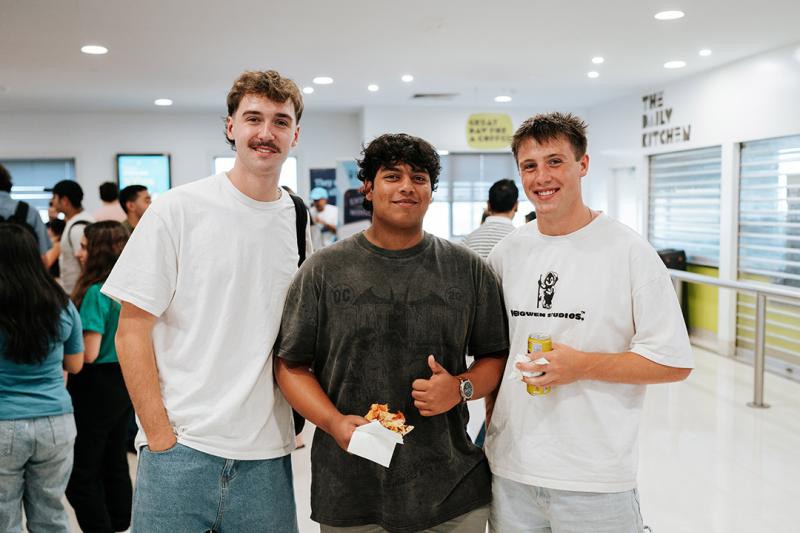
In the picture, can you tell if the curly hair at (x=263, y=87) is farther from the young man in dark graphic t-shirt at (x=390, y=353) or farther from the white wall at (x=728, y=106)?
the white wall at (x=728, y=106)

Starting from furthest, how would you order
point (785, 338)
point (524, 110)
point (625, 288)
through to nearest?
point (524, 110) → point (785, 338) → point (625, 288)

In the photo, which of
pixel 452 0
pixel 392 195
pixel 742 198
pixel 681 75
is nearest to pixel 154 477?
pixel 392 195

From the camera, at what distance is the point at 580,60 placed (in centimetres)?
753

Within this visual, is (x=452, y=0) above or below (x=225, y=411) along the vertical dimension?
above

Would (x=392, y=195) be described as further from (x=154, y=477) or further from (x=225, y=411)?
(x=154, y=477)

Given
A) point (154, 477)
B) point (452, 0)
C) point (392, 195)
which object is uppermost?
point (452, 0)

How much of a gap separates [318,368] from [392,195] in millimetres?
511

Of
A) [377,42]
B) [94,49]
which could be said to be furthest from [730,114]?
[94,49]

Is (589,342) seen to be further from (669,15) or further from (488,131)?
(488,131)

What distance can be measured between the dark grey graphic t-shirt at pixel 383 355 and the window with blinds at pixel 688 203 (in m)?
7.25

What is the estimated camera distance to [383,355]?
6.10 ft

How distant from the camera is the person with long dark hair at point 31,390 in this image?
2.54 meters

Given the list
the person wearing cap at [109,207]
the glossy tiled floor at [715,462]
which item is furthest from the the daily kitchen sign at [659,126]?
the person wearing cap at [109,207]

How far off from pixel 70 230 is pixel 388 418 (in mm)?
4340
